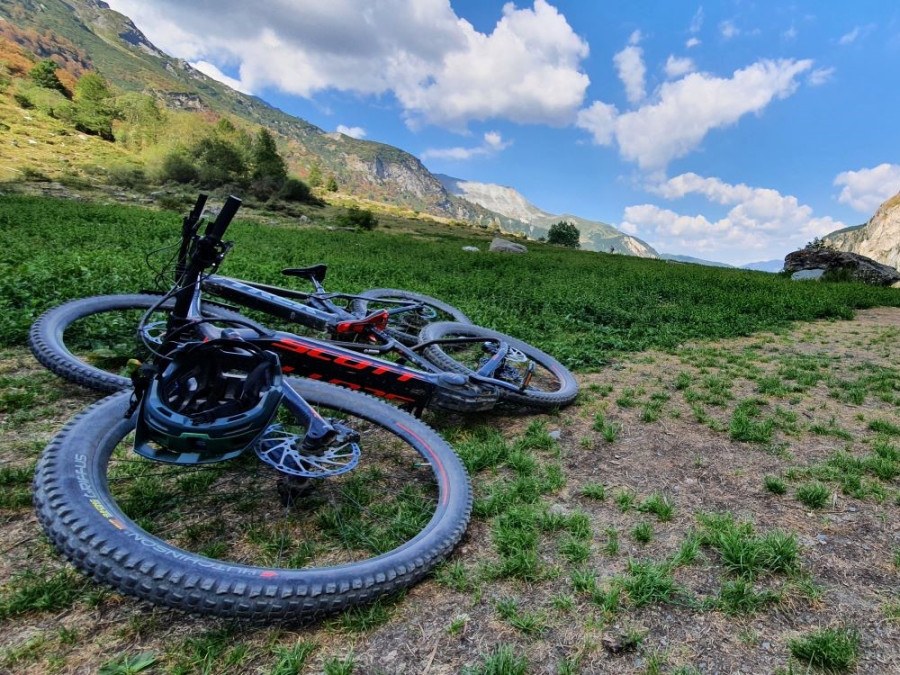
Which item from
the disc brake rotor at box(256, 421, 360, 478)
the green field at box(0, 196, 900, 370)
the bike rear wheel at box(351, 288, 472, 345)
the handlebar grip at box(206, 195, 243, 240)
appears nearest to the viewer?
the handlebar grip at box(206, 195, 243, 240)

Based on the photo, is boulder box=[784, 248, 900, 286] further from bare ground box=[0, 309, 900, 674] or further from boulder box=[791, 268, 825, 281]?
bare ground box=[0, 309, 900, 674]

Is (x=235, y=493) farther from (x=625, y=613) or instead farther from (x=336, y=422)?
(x=625, y=613)

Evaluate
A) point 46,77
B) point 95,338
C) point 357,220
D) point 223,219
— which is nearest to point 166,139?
point 46,77

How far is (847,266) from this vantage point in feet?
88.3

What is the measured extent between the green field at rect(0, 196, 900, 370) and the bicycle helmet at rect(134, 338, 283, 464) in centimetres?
184

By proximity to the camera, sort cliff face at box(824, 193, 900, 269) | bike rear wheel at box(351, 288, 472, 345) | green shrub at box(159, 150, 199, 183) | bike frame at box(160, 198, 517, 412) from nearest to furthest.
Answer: bike frame at box(160, 198, 517, 412) → bike rear wheel at box(351, 288, 472, 345) → green shrub at box(159, 150, 199, 183) → cliff face at box(824, 193, 900, 269)

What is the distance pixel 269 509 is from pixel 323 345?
4.68 ft

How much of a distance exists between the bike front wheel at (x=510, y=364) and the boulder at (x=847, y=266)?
28.4 meters

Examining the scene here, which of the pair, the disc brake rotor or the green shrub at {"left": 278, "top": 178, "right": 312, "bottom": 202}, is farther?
the green shrub at {"left": 278, "top": 178, "right": 312, "bottom": 202}

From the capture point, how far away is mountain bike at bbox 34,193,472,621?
2.06 metres

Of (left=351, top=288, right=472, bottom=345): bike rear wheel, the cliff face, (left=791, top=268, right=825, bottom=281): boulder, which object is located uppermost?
the cliff face

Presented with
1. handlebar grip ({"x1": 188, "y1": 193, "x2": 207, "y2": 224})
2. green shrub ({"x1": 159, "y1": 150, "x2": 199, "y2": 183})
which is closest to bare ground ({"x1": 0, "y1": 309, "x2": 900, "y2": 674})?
handlebar grip ({"x1": 188, "y1": 193, "x2": 207, "y2": 224})

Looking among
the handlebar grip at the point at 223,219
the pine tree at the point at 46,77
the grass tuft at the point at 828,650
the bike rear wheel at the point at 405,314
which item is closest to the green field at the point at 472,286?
the bike rear wheel at the point at 405,314

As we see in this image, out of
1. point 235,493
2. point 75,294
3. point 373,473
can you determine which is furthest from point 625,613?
point 75,294
